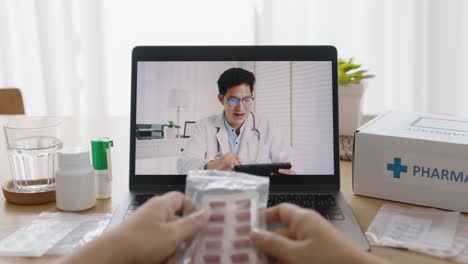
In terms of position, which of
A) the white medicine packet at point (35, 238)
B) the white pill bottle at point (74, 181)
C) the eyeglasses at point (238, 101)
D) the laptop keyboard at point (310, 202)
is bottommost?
the white medicine packet at point (35, 238)

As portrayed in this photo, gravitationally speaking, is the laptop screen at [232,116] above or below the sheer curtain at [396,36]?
below

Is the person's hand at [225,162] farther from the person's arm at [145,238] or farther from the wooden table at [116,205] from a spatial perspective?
the person's arm at [145,238]

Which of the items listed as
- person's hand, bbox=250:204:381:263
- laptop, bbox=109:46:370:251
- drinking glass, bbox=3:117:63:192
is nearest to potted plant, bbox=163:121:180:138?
laptop, bbox=109:46:370:251

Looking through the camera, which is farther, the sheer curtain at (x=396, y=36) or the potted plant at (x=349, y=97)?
the sheer curtain at (x=396, y=36)

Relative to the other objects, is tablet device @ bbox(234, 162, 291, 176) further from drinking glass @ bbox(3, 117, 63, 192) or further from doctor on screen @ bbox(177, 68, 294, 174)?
drinking glass @ bbox(3, 117, 63, 192)

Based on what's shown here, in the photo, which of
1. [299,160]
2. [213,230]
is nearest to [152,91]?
[299,160]

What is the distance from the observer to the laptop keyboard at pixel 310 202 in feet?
3.11

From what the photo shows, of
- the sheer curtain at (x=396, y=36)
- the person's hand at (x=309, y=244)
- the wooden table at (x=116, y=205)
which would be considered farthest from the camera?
the sheer curtain at (x=396, y=36)

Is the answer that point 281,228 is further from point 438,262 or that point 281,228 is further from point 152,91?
point 152,91

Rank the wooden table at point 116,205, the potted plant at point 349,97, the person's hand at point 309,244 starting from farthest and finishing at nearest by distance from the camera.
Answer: the potted plant at point 349,97 < the wooden table at point 116,205 < the person's hand at point 309,244

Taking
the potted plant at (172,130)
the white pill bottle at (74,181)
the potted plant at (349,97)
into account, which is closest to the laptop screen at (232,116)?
the potted plant at (172,130)

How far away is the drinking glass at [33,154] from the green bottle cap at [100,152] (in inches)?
3.7

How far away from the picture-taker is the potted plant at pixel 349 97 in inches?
53.1

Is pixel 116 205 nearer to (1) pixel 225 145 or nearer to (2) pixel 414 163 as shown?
(1) pixel 225 145
